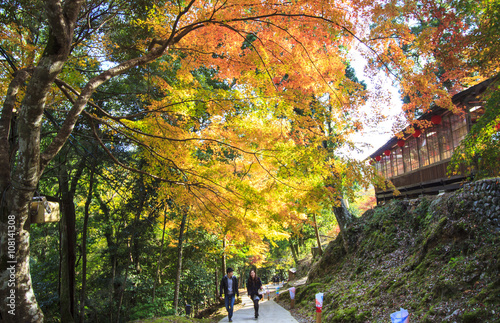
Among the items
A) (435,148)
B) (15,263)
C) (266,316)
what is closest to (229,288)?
(266,316)

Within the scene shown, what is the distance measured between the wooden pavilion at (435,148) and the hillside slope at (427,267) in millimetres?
1570

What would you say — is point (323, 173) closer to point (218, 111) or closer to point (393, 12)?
point (218, 111)

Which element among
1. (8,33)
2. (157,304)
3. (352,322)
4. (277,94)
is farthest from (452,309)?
(157,304)

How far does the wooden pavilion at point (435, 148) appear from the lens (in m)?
9.88

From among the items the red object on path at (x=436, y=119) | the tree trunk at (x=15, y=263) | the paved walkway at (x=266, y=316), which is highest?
the red object on path at (x=436, y=119)

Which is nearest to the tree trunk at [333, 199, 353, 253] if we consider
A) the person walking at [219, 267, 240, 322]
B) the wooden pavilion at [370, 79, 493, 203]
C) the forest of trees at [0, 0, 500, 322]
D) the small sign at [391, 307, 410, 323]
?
the wooden pavilion at [370, 79, 493, 203]

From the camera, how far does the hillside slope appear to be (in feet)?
16.1

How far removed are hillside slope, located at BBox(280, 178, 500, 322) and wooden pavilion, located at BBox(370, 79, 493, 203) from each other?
157 cm

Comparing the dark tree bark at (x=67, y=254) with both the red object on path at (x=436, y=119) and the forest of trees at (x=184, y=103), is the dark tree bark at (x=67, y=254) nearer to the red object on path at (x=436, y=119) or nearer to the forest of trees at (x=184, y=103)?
the forest of trees at (x=184, y=103)

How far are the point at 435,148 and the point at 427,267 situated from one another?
7260mm

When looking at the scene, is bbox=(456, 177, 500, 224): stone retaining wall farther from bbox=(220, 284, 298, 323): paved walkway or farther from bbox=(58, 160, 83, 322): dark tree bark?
bbox=(58, 160, 83, 322): dark tree bark

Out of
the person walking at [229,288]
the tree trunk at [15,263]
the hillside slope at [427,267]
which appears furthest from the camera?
the person walking at [229,288]

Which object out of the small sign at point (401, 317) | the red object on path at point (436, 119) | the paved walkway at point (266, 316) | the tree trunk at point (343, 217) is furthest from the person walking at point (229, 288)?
the red object on path at point (436, 119)

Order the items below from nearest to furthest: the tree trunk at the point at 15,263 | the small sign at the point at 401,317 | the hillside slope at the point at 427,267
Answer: the tree trunk at the point at 15,263, the small sign at the point at 401,317, the hillside slope at the point at 427,267
